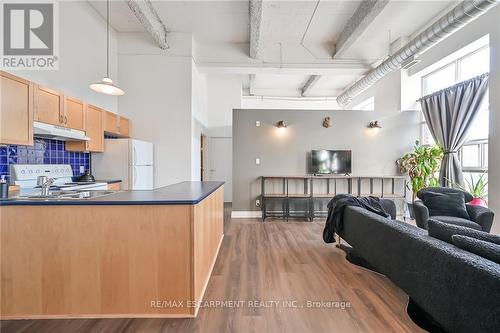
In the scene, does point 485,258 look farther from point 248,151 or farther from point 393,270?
point 248,151

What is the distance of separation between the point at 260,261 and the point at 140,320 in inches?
59.8

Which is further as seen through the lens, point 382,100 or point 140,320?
point 382,100

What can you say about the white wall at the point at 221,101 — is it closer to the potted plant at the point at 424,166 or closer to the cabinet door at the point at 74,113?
the cabinet door at the point at 74,113

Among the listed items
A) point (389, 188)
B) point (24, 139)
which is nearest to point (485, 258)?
point (24, 139)

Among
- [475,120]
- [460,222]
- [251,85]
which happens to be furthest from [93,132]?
[475,120]

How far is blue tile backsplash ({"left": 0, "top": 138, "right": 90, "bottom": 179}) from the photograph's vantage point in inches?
A: 109

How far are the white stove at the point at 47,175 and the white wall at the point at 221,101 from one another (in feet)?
14.4

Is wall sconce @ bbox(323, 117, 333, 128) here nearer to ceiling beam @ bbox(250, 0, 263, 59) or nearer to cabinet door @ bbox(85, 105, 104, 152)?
ceiling beam @ bbox(250, 0, 263, 59)

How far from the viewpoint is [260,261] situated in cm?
307

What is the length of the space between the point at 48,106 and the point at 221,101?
5103 mm

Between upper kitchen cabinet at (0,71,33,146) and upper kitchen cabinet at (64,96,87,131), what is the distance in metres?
0.58

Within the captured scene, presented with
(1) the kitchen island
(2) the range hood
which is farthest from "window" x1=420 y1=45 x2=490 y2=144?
(2) the range hood

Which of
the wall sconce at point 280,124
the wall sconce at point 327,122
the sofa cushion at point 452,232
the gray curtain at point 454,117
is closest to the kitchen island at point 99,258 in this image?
the sofa cushion at point 452,232

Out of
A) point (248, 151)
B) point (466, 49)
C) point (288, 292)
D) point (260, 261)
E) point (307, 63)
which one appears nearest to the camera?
point (288, 292)
